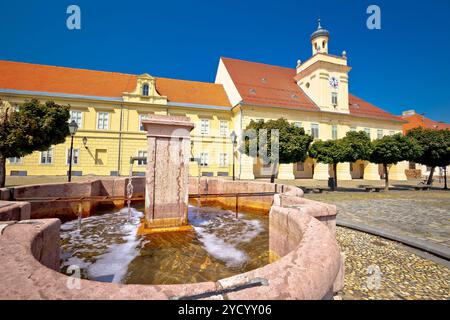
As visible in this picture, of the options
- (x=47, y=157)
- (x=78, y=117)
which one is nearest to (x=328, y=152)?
(x=78, y=117)

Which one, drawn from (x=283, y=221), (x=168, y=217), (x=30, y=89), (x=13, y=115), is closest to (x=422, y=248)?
(x=283, y=221)

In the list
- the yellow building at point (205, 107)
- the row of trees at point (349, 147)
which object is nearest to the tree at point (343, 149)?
the row of trees at point (349, 147)

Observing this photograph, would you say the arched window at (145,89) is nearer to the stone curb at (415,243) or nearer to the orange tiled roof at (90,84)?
the orange tiled roof at (90,84)

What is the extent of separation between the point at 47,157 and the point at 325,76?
3546 centimetres

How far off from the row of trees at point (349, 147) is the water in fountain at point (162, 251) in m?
8.91

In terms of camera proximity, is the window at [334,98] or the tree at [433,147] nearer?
the tree at [433,147]

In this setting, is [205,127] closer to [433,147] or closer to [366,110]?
[433,147]

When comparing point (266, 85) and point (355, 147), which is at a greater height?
point (266, 85)

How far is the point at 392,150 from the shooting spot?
16.3m

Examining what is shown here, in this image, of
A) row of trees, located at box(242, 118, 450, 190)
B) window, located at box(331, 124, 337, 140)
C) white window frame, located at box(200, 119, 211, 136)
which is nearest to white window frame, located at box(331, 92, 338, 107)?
window, located at box(331, 124, 337, 140)

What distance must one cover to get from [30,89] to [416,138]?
38510 mm

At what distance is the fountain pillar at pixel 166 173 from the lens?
4.75 metres

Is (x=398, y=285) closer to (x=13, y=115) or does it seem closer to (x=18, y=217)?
(x=18, y=217)
